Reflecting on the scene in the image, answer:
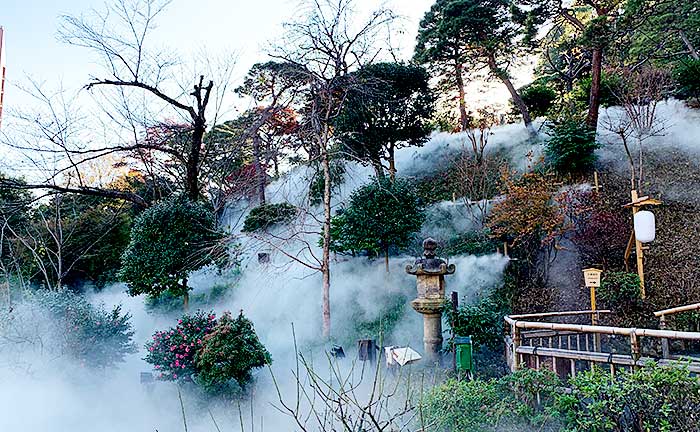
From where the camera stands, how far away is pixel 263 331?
9242mm

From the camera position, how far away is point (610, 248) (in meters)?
9.18

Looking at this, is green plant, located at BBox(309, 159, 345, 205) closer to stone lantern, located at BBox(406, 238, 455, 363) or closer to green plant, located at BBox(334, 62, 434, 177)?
green plant, located at BBox(334, 62, 434, 177)

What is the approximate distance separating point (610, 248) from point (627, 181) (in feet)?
10.1

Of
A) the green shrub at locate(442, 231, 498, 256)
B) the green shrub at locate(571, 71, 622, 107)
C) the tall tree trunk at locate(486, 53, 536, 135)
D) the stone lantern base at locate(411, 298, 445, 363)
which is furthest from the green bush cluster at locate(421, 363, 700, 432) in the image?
the green shrub at locate(571, 71, 622, 107)

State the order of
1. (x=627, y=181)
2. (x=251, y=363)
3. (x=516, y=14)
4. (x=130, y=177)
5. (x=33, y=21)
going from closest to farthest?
(x=251, y=363)
(x=33, y=21)
(x=627, y=181)
(x=516, y=14)
(x=130, y=177)

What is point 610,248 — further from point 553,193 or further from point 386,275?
point 386,275

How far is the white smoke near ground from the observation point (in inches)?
247

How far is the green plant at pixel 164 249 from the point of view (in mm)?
8664

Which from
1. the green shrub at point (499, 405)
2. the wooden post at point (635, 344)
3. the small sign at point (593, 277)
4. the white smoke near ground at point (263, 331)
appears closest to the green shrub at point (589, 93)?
the white smoke near ground at point (263, 331)

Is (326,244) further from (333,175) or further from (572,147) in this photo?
(572,147)

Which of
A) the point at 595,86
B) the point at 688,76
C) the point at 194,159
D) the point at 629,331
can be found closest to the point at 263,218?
the point at 194,159

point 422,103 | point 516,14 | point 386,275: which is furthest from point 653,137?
point 386,275

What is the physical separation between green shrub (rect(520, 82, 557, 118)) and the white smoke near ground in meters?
2.63

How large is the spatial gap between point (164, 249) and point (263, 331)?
2460 mm
